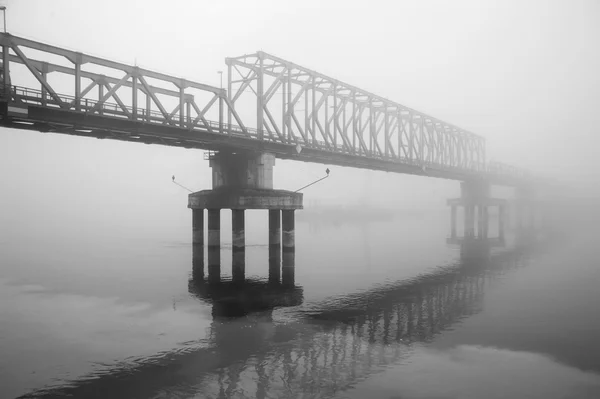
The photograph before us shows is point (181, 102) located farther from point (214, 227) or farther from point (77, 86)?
point (214, 227)

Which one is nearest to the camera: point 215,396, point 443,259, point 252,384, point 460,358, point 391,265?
point 215,396

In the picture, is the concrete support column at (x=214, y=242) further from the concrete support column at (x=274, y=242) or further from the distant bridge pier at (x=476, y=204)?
the distant bridge pier at (x=476, y=204)

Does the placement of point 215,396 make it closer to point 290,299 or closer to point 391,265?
point 290,299

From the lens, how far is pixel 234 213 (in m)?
49.2

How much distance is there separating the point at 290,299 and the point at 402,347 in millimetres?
13240

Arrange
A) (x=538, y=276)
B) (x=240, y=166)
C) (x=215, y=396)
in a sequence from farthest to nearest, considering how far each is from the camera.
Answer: (x=240, y=166), (x=538, y=276), (x=215, y=396)

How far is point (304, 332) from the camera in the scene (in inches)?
1021

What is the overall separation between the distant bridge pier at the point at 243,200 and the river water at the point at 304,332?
8.12 feet

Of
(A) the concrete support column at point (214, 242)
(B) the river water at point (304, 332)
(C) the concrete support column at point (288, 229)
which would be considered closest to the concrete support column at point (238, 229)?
(A) the concrete support column at point (214, 242)

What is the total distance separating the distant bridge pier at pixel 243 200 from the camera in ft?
154

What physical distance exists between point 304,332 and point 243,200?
22.8 meters

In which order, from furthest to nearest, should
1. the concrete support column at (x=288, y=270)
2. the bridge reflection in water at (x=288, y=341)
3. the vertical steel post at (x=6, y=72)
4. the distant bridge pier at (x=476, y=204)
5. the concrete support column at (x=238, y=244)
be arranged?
1. the distant bridge pier at (x=476, y=204)
2. the concrete support column at (x=238, y=244)
3. the concrete support column at (x=288, y=270)
4. the vertical steel post at (x=6, y=72)
5. the bridge reflection in water at (x=288, y=341)

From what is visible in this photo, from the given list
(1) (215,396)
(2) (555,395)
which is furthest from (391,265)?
(1) (215,396)

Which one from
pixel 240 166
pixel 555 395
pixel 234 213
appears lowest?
pixel 555 395
